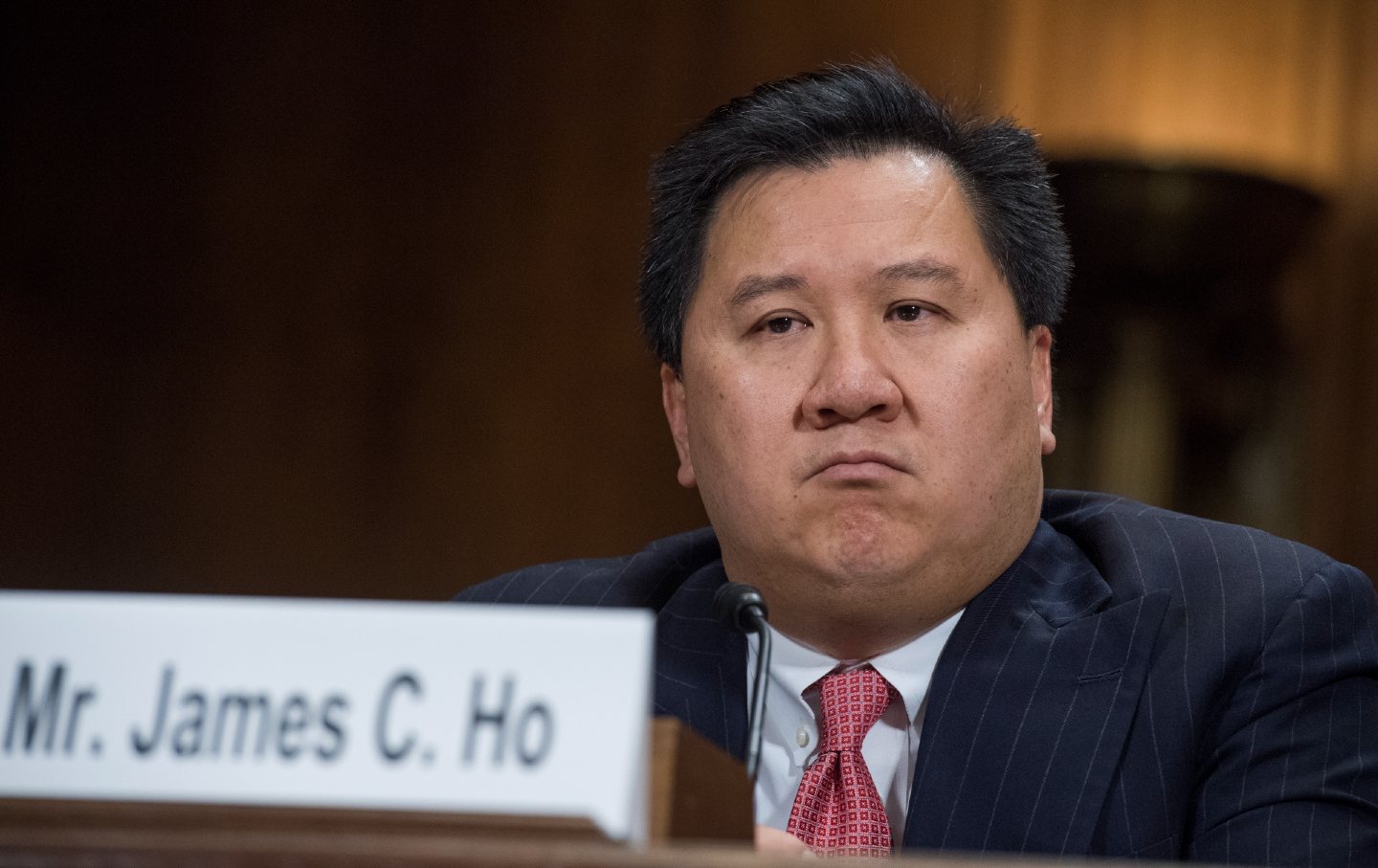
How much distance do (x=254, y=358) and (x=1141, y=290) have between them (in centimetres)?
233

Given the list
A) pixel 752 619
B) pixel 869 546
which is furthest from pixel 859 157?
pixel 752 619

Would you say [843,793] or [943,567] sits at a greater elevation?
[943,567]

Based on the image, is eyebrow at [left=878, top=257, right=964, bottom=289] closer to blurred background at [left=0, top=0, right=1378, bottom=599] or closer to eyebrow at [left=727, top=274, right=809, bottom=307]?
eyebrow at [left=727, top=274, right=809, bottom=307]

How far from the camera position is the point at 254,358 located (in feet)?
14.2

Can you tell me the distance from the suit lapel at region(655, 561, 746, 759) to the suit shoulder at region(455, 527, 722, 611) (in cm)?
9

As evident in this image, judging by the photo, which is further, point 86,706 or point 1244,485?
point 1244,485

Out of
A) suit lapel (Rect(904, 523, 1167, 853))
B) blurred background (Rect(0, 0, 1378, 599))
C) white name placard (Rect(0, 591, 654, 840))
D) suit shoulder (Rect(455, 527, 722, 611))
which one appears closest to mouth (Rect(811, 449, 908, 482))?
suit lapel (Rect(904, 523, 1167, 853))

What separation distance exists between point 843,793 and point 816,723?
0.14 meters

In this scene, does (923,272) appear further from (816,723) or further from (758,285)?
(816,723)

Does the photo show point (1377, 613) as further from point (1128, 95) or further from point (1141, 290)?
point (1128, 95)

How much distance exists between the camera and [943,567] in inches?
65.2

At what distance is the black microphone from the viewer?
1.30m

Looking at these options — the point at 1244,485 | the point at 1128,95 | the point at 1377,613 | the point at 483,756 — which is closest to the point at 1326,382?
the point at 1244,485

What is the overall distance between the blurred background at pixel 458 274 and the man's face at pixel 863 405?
246 cm
